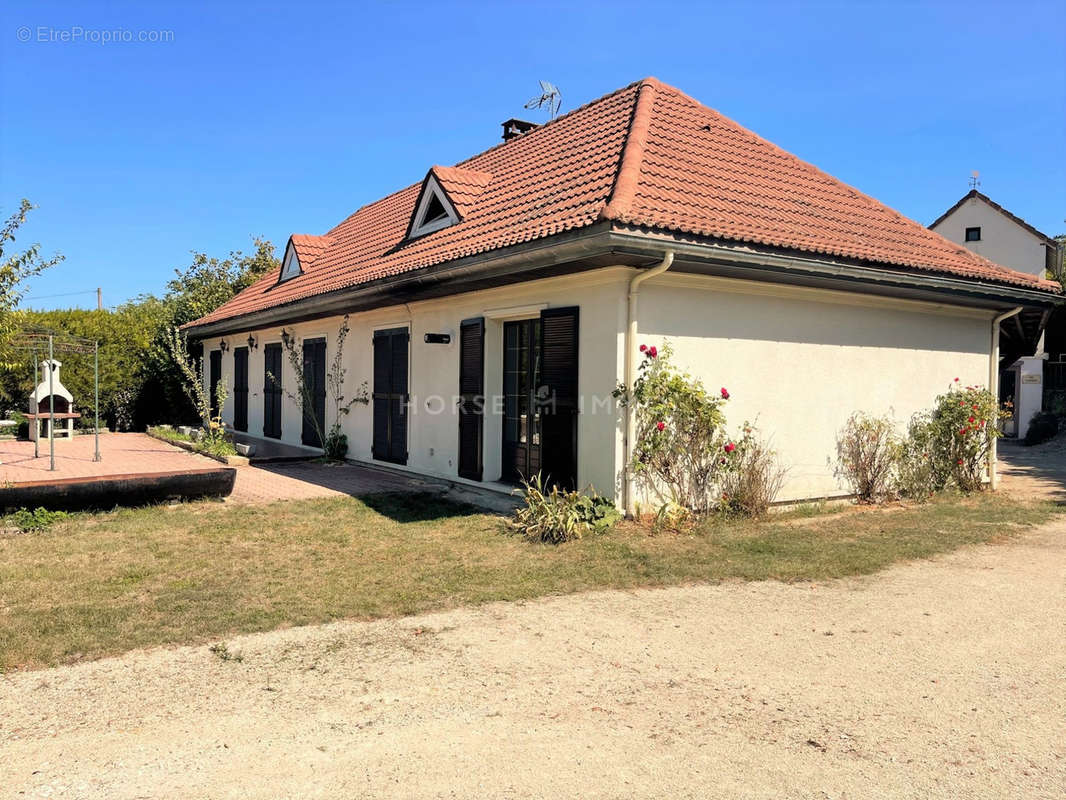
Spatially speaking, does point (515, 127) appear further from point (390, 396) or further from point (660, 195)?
point (660, 195)

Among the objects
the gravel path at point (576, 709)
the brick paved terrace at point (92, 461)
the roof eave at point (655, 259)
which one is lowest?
the gravel path at point (576, 709)

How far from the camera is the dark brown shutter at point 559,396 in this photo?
7.77 metres

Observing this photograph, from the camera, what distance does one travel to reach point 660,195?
7797 mm

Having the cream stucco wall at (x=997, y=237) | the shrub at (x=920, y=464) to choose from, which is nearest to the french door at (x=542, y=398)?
the shrub at (x=920, y=464)

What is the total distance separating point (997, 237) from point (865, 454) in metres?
22.9

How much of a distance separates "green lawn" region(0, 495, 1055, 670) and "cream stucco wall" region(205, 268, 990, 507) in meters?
1.03

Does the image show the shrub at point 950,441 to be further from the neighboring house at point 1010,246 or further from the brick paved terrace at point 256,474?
the neighboring house at point 1010,246

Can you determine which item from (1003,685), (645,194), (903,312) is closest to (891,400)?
(903,312)

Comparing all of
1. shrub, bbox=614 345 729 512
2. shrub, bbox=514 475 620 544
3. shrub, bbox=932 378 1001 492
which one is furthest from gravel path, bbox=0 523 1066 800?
shrub, bbox=932 378 1001 492

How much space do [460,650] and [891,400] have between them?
290 inches

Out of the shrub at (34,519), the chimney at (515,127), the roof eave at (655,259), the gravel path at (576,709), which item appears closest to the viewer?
the gravel path at (576,709)

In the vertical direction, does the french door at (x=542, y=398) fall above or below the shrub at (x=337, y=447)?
above

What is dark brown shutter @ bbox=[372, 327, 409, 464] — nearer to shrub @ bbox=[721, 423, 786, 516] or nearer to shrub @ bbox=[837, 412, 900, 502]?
shrub @ bbox=[721, 423, 786, 516]

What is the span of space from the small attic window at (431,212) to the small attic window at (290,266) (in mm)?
5706
